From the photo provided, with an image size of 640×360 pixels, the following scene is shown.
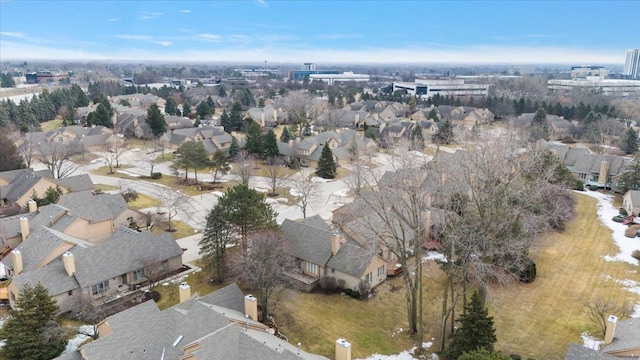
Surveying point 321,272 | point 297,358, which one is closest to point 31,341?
point 297,358

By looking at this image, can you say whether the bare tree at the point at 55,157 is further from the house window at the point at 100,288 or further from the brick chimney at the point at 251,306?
the brick chimney at the point at 251,306

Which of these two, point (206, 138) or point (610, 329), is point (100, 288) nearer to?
point (610, 329)

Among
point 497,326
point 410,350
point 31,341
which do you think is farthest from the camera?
point 497,326

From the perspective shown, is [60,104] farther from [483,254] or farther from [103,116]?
[483,254]

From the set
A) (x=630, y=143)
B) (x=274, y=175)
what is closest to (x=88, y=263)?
(x=274, y=175)

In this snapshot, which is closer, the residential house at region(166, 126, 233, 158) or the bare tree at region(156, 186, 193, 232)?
the bare tree at region(156, 186, 193, 232)

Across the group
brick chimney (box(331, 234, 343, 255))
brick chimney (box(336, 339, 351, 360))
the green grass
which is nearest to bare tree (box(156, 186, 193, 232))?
the green grass

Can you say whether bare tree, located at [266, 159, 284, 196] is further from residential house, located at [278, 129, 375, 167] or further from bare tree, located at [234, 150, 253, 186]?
residential house, located at [278, 129, 375, 167]
